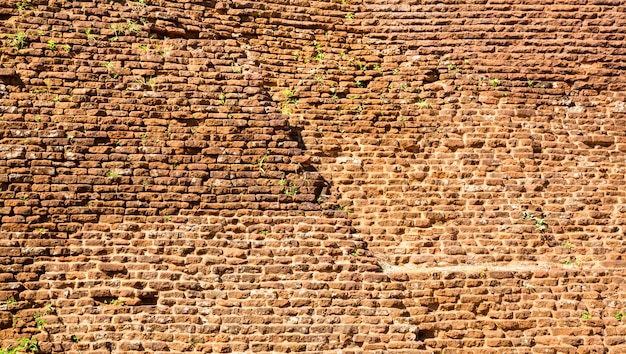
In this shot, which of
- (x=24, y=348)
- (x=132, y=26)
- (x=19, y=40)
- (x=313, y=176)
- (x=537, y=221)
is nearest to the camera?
(x=24, y=348)

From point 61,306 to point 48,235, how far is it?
64cm

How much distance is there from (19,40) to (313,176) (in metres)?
3.06

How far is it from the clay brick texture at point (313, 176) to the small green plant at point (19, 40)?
0.04 feet

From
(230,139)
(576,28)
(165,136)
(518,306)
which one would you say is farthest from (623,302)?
(165,136)

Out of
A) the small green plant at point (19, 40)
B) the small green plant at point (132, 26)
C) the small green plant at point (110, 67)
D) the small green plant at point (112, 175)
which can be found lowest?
the small green plant at point (112, 175)

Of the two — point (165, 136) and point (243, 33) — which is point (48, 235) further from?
point (243, 33)

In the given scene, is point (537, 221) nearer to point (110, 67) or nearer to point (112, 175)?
point (112, 175)

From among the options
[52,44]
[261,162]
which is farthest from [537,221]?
[52,44]

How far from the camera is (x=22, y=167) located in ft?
19.8

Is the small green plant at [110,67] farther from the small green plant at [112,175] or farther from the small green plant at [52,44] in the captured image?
the small green plant at [112,175]

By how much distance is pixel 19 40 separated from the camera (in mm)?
6434

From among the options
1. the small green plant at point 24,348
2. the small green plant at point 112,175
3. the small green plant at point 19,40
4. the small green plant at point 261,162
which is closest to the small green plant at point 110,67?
the small green plant at point 19,40

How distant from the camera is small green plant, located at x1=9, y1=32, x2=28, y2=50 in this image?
6414 mm

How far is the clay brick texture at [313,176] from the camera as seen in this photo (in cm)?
589
